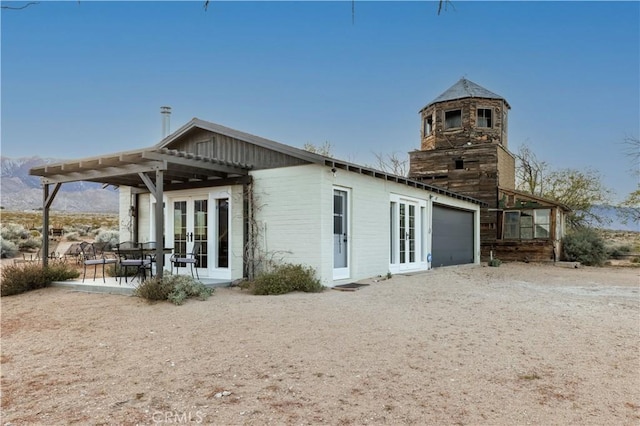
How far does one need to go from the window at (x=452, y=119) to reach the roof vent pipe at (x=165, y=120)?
1308 centimetres

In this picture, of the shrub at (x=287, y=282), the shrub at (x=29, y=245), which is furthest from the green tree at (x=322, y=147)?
the shrub at (x=287, y=282)

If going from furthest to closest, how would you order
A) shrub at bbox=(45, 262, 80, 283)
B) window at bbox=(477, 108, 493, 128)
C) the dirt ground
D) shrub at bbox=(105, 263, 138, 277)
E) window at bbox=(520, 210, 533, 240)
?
window at bbox=(477, 108, 493, 128) < window at bbox=(520, 210, 533, 240) < shrub at bbox=(105, 263, 138, 277) < shrub at bbox=(45, 262, 80, 283) < the dirt ground

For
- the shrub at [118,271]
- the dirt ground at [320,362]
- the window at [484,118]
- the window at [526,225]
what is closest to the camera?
the dirt ground at [320,362]

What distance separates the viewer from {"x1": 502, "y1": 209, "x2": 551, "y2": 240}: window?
63.8ft

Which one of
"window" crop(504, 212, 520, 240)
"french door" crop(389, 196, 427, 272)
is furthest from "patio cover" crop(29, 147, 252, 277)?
"window" crop(504, 212, 520, 240)

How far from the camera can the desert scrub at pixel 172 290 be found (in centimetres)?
769

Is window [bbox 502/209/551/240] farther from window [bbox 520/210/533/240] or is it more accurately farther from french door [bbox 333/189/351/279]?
french door [bbox 333/189/351/279]

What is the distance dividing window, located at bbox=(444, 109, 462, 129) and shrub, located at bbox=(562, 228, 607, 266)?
24.6ft

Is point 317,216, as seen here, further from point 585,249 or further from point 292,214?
point 585,249

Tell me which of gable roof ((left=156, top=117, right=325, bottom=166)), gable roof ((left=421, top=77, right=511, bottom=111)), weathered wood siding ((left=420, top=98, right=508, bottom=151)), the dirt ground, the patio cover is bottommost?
the dirt ground

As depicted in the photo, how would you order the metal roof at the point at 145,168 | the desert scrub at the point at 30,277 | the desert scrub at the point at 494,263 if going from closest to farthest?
the metal roof at the point at 145,168 < the desert scrub at the point at 30,277 < the desert scrub at the point at 494,263

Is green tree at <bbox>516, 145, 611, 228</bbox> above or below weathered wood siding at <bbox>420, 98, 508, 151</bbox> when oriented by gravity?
below

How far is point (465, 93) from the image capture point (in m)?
20.4

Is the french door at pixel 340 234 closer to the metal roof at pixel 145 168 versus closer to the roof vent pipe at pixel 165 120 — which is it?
the metal roof at pixel 145 168
